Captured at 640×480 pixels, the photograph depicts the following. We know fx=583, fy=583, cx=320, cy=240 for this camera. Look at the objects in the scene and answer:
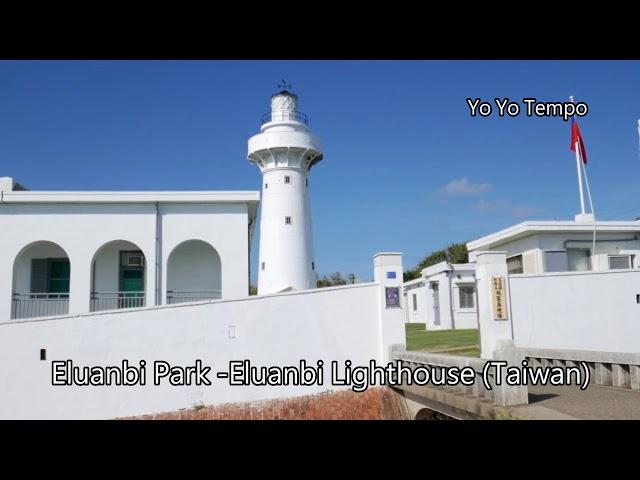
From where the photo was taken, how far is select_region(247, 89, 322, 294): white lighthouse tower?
67.6ft

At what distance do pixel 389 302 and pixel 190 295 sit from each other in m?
6.05

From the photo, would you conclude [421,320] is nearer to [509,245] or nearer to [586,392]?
[509,245]

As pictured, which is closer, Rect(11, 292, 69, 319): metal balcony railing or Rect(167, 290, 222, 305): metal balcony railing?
Rect(11, 292, 69, 319): metal balcony railing

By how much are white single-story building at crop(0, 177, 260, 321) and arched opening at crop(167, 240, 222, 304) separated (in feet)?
0.18

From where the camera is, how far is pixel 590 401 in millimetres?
7523

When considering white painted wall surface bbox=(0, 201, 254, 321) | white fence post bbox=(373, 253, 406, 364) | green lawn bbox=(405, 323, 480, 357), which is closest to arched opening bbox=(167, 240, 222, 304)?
white painted wall surface bbox=(0, 201, 254, 321)

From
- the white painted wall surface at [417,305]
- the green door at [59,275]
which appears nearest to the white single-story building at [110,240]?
the green door at [59,275]

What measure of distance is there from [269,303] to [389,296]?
2.63 metres

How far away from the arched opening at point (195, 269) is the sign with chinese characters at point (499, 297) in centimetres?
756

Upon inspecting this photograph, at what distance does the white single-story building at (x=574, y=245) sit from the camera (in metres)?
16.8

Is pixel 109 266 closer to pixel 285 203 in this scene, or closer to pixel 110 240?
pixel 110 240

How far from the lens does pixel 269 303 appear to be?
1280cm

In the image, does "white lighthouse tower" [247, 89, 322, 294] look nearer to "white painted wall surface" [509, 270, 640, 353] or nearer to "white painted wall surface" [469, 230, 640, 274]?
"white painted wall surface" [469, 230, 640, 274]
